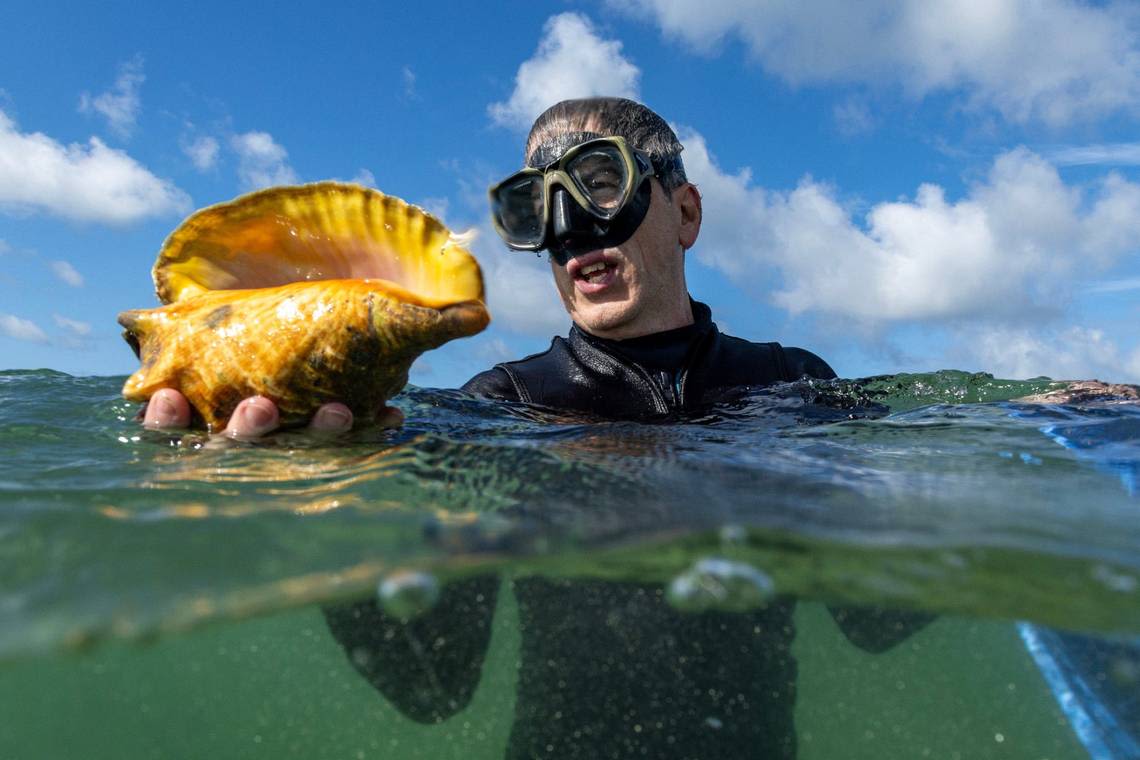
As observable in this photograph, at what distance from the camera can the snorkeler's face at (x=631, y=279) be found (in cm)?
404

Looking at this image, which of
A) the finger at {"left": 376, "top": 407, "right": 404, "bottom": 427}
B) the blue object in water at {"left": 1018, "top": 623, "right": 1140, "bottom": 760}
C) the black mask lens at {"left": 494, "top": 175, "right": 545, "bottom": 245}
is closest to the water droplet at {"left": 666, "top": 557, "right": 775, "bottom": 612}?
the finger at {"left": 376, "top": 407, "right": 404, "bottom": 427}

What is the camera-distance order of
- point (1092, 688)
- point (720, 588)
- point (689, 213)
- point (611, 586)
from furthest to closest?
point (1092, 688), point (689, 213), point (611, 586), point (720, 588)

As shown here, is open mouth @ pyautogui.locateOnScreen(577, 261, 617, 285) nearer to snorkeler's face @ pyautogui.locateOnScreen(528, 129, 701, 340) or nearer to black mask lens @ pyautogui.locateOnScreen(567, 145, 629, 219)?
snorkeler's face @ pyautogui.locateOnScreen(528, 129, 701, 340)

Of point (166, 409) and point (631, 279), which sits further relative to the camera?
point (631, 279)

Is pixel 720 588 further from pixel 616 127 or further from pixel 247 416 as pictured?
pixel 616 127

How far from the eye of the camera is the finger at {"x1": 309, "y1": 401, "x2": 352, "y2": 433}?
8.11 ft

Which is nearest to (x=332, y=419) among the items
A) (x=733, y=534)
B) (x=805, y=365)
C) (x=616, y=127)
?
(x=733, y=534)

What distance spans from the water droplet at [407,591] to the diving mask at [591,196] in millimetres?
2224

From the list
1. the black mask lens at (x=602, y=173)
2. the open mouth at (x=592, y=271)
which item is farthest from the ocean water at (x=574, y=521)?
the black mask lens at (x=602, y=173)

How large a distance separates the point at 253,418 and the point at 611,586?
4.74ft

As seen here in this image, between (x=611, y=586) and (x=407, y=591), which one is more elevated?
(x=407, y=591)

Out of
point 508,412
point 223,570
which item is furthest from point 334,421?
point 508,412

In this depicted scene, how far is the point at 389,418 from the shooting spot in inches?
113

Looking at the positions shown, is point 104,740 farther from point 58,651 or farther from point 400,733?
point 58,651
